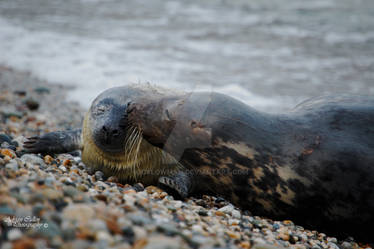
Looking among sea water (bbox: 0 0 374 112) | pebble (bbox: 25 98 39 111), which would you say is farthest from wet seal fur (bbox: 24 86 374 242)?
pebble (bbox: 25 98 39 111)

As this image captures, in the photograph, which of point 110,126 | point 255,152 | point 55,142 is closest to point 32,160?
point 110,126

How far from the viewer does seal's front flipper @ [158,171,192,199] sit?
11.4ft

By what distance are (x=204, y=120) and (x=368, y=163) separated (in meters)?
1.36

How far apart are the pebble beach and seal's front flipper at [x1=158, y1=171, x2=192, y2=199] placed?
8 cm

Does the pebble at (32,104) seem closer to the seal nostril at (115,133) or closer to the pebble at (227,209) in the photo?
the seal nostril at (115,133)

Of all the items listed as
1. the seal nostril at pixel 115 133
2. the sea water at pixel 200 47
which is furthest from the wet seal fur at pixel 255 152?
the sea water at pixel 200 47

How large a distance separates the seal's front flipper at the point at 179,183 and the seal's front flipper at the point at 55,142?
1294mm

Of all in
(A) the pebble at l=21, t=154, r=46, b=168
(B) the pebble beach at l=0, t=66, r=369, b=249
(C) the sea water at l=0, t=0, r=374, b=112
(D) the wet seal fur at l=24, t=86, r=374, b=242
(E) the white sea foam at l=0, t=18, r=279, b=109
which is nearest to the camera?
(B) the pebble beach at l=0, t=66, r=369, b=249

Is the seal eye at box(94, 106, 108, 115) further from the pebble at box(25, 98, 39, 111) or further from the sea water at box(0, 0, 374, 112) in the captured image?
the pebble at box(25, 98, 39, 111)

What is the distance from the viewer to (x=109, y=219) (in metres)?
1.95

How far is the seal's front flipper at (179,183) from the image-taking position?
3.47 m

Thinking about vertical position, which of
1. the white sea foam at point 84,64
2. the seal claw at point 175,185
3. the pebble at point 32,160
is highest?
the white sea foam at point 84,64

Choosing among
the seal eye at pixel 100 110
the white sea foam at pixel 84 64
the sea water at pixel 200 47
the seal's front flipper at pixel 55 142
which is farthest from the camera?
the sea water at pixel 200 47

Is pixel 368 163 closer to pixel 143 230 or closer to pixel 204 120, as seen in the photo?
pixel 204 120
